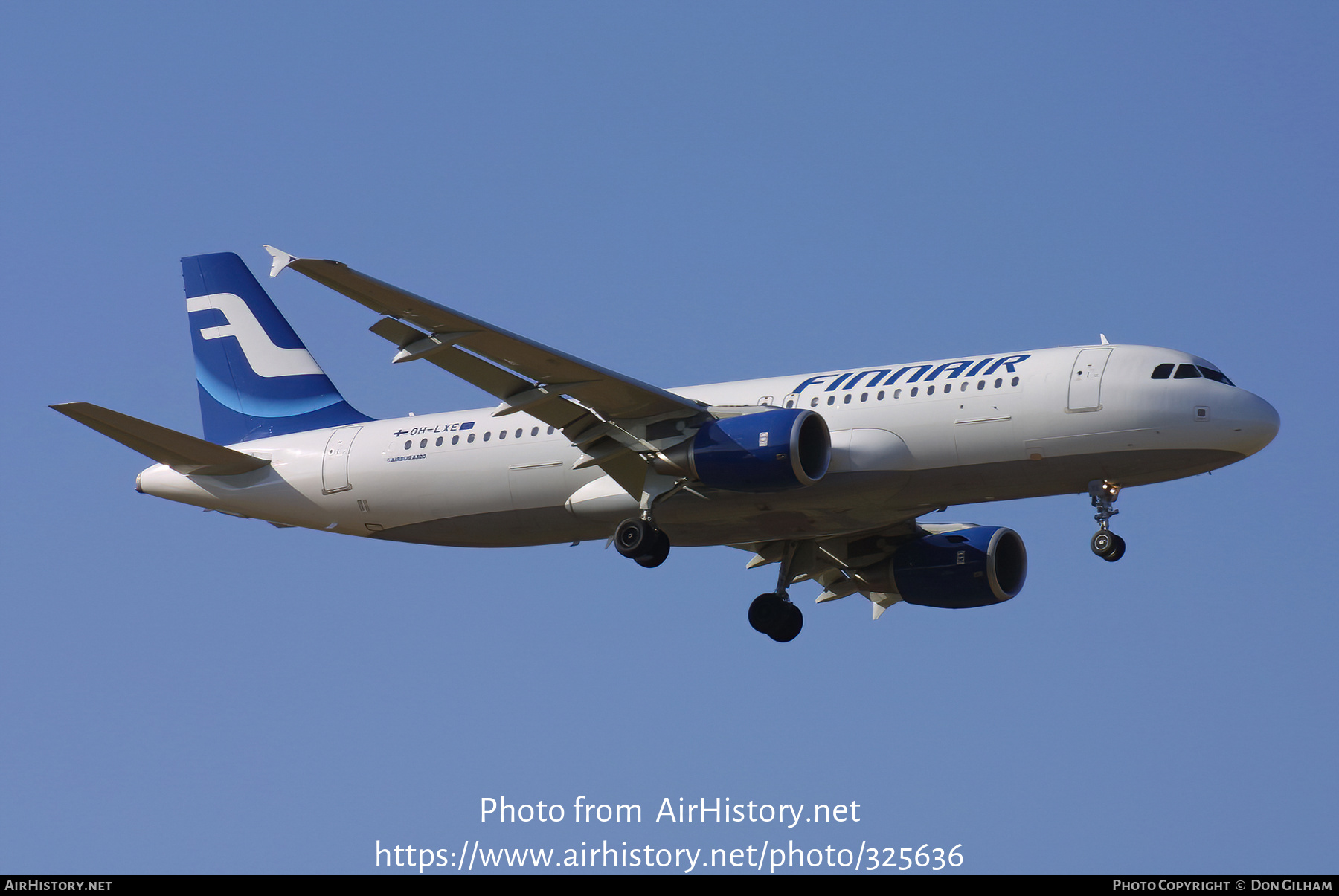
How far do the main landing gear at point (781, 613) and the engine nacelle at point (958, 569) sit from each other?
A: 69.8 inches

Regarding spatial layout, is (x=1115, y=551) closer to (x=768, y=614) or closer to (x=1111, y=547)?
(x=1111, y=547)

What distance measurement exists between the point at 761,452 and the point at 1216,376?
8.47 metres

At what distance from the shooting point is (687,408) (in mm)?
32844

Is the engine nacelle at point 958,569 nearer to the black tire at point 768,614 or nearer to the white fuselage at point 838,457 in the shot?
the black tire at point 768,614

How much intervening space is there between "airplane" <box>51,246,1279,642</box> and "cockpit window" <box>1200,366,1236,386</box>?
4 cm

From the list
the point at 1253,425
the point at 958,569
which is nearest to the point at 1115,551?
the point at 1253,425

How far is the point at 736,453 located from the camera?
31.7 meters

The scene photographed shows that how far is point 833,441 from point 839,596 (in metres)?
7.45

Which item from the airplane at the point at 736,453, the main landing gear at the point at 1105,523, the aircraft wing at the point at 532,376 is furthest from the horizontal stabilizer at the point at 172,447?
the main landing gear at the point at 1105,523

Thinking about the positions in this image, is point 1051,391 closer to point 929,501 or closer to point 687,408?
point 929,501

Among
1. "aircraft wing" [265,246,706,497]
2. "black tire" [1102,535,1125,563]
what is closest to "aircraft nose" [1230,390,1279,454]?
"black tire" [1102,535,1125,563]

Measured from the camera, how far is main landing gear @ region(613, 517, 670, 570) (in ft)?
109

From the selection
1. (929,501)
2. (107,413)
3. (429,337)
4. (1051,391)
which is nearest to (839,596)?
(929,501)

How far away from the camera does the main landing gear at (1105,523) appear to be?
31.8 meters
